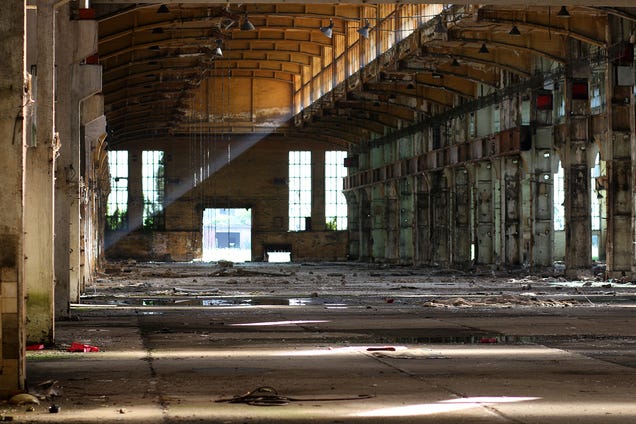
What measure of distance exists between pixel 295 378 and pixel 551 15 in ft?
77.1

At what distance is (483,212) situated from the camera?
4278 centimetres

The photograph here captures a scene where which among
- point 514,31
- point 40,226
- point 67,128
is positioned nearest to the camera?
point 40,226

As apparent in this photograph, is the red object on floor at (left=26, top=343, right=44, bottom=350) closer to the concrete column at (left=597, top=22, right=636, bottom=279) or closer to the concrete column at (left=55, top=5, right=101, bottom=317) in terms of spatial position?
the concrete column at (left=55, top=5, right=101, bottom=317)

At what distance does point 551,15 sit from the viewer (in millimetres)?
32469

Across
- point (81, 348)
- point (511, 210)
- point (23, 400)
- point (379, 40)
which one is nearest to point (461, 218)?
point (511, 210)

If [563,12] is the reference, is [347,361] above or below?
below

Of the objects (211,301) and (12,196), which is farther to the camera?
(211,301)

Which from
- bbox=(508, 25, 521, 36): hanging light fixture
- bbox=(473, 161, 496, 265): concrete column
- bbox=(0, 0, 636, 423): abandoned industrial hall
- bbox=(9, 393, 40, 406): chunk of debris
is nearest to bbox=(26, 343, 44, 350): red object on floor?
bbox=(0, 0, 636, 423): abandoned industrial hall

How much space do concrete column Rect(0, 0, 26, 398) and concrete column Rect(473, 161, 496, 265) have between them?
33695 millimetres

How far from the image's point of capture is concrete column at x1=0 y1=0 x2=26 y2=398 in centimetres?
930

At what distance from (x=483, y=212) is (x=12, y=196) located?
34.4m

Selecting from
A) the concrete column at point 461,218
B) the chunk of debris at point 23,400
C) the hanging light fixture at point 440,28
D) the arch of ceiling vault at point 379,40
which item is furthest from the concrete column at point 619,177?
the chunk of debris at point 23,400

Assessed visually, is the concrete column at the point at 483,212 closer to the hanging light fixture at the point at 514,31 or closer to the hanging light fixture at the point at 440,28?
the hanging light fixture at the point at 440,28

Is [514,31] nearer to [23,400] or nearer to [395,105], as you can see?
[395,105]
